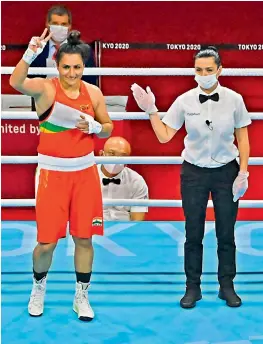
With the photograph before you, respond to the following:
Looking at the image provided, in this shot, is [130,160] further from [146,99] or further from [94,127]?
[94,127]

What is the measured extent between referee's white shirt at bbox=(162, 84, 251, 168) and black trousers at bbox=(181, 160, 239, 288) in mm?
53

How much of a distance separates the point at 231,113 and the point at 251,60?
10.6 ft

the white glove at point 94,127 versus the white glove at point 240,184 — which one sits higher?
the white glove at point 94,127

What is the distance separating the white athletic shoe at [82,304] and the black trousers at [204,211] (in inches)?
19.6

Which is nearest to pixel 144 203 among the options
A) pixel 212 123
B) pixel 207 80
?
pixel 212 123

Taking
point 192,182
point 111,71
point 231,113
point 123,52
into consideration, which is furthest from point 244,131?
point 123,52

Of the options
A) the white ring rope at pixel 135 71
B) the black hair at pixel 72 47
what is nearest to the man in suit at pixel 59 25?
the white ring rope at pixel 135 71

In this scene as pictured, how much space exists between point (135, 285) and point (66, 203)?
696 mm

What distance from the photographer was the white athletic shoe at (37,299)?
9.05 ft

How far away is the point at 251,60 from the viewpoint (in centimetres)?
583

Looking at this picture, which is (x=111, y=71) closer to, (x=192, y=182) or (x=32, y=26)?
(x=192, y=182)

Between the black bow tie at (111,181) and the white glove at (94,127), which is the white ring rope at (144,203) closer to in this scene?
the black bow tie at (111,181)

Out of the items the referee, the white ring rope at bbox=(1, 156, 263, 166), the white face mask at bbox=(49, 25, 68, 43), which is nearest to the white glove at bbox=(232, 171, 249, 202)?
the referee

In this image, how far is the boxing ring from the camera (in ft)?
8.51
